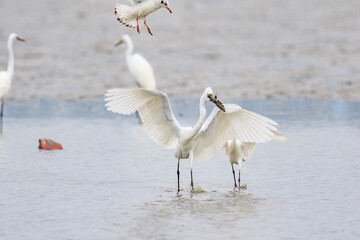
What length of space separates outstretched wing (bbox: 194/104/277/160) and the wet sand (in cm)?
761

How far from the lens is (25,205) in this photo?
24.4 feet

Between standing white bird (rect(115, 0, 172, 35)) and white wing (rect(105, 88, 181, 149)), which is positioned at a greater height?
standing white bird (rect(115, 0, 172, 35))

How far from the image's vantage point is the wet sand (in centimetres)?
1742

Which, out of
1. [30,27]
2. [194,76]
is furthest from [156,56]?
[30,27]

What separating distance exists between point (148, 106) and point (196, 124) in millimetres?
628

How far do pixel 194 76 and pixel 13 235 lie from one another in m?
12.5

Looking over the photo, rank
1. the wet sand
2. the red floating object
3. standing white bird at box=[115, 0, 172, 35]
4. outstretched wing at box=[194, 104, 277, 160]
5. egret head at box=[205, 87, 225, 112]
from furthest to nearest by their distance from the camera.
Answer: the wet sand < the red floating object < outstretched wing at box=[194, 104, 277, 160] < egret head at box=[205, 87, 225, 112] < standing white bird at box=[115, 0, 172, 35]

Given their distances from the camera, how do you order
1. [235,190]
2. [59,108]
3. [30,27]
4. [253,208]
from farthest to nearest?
[30,27]
[59,108]
[235,190]
[253,208]

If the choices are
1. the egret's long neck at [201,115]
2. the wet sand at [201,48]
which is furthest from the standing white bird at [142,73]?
the egret's long neck at [201,115]

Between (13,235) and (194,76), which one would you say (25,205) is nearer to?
(13,235)

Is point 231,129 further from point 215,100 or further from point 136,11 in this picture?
point 136,11

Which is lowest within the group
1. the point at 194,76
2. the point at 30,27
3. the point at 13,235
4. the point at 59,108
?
the point at 13,235

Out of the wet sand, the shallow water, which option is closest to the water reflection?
the shallow water

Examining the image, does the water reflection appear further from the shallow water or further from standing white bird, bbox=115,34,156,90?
standing white bird, bbox=115,34,156,90
